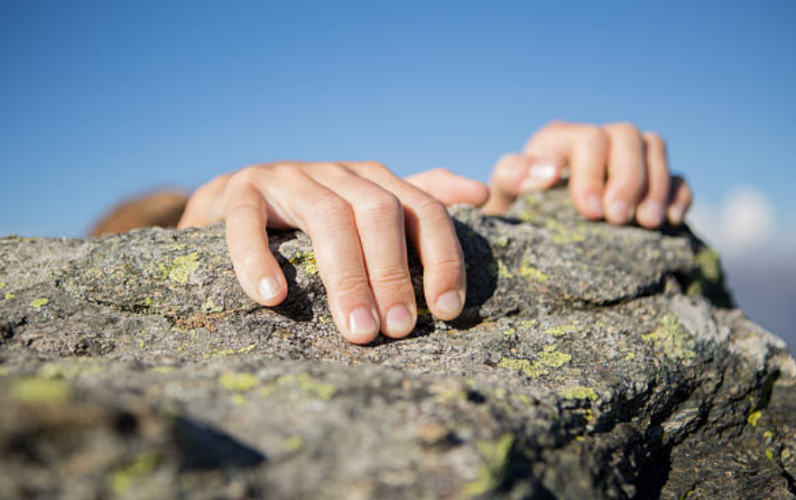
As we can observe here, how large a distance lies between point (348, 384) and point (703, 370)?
226cm

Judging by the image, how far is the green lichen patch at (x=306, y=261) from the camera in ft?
9.08

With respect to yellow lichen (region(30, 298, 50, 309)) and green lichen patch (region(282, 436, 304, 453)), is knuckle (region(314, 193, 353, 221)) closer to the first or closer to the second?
green lichen patch (region(282, 436, 304, 453))

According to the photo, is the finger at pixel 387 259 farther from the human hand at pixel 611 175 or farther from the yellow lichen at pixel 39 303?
the human hand at pixel 611 175

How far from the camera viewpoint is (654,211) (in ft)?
14.3

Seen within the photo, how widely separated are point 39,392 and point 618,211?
409 centimetres

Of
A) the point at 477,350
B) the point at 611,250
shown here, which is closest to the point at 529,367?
the point at 477,350

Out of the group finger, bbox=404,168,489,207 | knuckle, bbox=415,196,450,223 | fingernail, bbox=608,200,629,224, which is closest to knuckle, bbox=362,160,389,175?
finger, bbox=404,168,489,207

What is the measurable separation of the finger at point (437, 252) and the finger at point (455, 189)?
1026 mm

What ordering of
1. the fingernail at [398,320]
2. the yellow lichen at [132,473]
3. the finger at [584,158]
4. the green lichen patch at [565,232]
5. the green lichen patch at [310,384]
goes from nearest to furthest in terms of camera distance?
1. the yellow lichen at [132,473]
2. the green lichen patch at [310,384]
3. the fingernail at [398,320]
4. the green lichen patch at [565,232]
5. the finger at [584,158]

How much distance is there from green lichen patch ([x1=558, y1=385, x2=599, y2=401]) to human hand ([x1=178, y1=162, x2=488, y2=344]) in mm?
738

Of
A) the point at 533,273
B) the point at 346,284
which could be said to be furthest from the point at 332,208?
the point at 533,273

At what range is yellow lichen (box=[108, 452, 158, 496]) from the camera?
1235mm

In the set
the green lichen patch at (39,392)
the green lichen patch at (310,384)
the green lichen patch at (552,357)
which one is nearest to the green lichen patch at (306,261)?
the green lichen patch at (310,384)

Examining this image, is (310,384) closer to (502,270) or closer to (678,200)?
(502,270)
